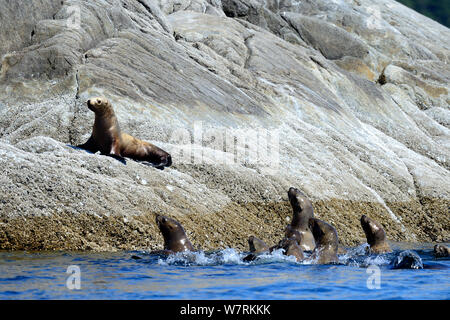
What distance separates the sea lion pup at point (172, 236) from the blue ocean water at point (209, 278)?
419 mm

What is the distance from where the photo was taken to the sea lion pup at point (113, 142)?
16.6m

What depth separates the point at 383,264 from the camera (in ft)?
41.8

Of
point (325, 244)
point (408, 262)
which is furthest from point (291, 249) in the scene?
point (408, 262)

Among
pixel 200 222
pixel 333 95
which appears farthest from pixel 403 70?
pixel 200 222

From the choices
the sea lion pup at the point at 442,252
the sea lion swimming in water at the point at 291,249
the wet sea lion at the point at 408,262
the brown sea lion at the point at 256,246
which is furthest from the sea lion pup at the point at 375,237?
the sea lion swimming in water at the point at 291,249

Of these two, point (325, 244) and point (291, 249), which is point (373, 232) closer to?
point (325, 244)

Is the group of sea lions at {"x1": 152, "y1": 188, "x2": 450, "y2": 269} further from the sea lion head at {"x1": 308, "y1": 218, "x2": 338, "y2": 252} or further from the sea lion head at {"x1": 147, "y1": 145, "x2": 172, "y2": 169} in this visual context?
the sea lion head at {"x1": 147, "y1": 145, "x2": 172, "y2": 169}

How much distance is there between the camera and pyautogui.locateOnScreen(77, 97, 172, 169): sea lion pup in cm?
1661

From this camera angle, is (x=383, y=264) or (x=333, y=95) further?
(x=333, y=95)

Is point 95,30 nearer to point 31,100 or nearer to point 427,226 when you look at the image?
point 31,100

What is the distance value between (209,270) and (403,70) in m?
26.4

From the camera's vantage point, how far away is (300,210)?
50.4 ft

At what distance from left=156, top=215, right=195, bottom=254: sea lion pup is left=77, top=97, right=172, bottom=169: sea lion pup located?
Result: 3345 millimetres

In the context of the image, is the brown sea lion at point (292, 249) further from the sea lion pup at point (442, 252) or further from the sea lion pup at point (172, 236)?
the sea lion pup at point (442, 252)
